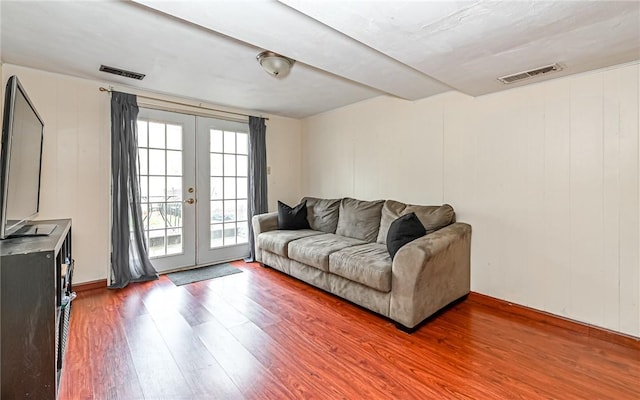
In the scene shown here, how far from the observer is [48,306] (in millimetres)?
1415

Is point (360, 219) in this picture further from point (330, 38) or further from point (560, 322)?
point (330, 38)

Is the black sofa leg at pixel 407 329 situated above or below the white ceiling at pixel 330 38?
below

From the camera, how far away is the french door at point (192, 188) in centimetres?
364

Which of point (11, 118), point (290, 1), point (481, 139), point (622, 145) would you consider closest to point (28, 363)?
point (11, 118)

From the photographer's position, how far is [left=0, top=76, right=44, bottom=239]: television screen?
4.70 feet

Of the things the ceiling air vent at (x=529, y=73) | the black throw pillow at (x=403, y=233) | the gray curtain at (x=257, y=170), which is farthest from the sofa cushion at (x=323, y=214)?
the ceiling air vent at (x=529, y=73)

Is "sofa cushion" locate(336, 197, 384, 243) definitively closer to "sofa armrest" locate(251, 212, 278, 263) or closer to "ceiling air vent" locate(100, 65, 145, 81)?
"sofa armrest" locate(251, 212, 278, 263)

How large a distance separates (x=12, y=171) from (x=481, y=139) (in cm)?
342

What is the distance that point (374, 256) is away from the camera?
8.89ft

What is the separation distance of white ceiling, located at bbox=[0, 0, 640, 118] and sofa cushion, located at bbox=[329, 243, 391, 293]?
154cm

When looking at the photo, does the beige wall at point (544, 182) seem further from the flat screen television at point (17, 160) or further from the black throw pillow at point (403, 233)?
the flat screen television at point (17, 160)

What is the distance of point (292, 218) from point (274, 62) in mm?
2102

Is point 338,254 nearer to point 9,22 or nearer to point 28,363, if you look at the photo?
point 28,363

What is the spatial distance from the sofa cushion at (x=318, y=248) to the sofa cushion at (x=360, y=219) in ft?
0.40
